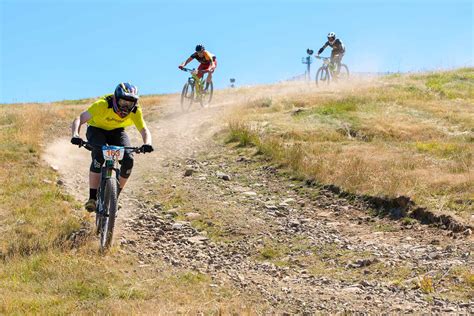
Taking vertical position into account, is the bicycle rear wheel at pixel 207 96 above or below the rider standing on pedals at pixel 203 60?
below

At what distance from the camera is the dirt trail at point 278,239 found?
775cm

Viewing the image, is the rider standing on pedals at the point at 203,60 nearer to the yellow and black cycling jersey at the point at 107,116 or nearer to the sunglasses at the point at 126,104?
the yellow and black cycling jersey at the point at 107,116

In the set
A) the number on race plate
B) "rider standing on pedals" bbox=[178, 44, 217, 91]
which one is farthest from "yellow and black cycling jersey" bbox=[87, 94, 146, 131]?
"rider standing on pedals" bbox=[178, 44, 217, 91]

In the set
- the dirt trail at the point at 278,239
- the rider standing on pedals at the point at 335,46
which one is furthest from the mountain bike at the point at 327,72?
the dirt trail at the point at 278,239

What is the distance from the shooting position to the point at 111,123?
9719mm

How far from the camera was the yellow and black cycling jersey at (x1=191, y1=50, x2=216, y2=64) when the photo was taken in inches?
881

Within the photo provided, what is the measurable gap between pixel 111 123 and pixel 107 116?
0.54 ft

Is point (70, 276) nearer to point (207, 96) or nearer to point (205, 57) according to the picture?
point (205, 57)

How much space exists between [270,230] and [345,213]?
174cm

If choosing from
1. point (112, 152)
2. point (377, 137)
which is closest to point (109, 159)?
point (112, 152)

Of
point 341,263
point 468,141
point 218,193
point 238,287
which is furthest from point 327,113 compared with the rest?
point 238,287

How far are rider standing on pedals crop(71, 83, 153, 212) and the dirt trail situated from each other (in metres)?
1.10

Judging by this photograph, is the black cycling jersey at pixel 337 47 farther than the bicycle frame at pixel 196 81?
Yes

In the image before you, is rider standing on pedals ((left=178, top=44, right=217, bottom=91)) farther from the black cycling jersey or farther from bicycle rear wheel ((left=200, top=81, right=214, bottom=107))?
the black cycling jersey
